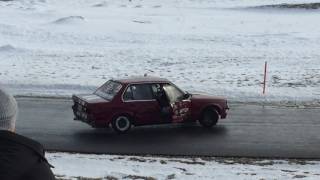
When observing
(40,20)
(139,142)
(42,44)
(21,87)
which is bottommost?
(139,142)

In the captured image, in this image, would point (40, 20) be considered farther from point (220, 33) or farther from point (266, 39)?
point (266, 39)

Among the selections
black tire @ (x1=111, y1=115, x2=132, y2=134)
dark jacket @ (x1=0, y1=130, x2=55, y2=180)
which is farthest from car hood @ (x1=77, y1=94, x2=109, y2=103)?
dark jacket @ (x1=0, y1=130, x2=55, y2=180)

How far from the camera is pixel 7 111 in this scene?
2.46m

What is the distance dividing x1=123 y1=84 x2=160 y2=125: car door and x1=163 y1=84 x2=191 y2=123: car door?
1.26 ft

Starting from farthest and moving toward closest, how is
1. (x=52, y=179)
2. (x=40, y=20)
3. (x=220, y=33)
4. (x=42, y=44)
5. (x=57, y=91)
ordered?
(x=40, y=20) → (x=220, y=33) → (x=42, y=44) → (x=57, y=91) → (x=52, y=179)

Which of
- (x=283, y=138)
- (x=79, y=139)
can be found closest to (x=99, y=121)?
(x=79, y=139)

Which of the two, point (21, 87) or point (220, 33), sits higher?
point (220, 33)

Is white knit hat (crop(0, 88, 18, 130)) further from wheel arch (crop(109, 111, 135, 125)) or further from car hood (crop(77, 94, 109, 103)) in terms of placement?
wheel arch (crop(109, 111, 135, 125))

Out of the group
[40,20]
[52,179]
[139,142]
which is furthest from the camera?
[40,20]

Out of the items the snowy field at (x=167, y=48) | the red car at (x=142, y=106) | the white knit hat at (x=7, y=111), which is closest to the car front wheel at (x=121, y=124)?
the red car at (x=142, y=106)

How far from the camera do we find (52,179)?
244cm

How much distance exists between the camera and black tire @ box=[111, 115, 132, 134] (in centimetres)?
1492

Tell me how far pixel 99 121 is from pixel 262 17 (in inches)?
1455

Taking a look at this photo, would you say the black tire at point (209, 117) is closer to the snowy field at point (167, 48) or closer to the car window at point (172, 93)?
the car window at point (172, 93)
